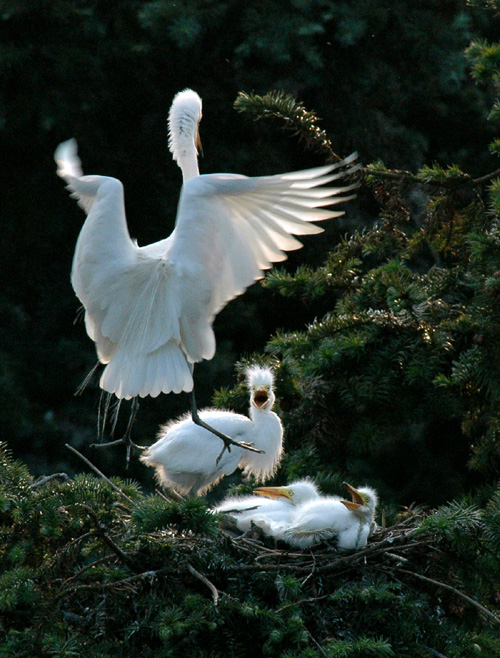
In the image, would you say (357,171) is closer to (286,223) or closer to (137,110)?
(286,223)

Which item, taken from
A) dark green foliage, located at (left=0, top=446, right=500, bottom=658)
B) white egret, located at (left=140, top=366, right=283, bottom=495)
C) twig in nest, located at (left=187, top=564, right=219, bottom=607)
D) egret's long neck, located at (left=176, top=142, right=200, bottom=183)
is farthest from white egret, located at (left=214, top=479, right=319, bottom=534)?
egret's long neck, located at (left=176, top=142, right=200, bottom=183)

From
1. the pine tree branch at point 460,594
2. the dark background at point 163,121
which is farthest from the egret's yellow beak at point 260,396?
the dark background at point 163,121

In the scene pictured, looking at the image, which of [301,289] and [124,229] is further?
[301,289]

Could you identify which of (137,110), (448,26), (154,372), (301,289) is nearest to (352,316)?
(301,289)

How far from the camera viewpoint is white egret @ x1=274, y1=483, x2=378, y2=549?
321 cm

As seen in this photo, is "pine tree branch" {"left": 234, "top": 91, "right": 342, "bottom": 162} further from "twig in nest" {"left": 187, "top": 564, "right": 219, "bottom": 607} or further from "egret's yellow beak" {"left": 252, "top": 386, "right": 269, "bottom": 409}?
"twig in nest" {"left": 187, "top": 564, "right": 219, "bottom": 607}

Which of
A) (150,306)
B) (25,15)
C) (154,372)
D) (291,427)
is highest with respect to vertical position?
(25,15)

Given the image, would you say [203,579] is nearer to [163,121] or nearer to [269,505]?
[269,505]

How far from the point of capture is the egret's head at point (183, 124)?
3.78 metres

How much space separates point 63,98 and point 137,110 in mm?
668

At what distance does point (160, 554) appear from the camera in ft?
8.48

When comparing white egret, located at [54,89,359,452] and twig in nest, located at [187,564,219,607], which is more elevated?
white egret, located at [54,89,359,452]

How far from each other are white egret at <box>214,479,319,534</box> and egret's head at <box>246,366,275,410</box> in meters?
0.33

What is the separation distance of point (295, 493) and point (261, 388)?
0.46 metres
